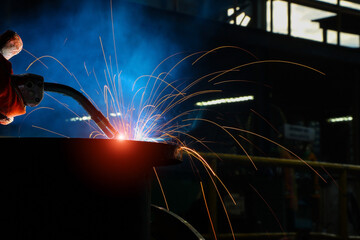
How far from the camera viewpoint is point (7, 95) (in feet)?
5.06

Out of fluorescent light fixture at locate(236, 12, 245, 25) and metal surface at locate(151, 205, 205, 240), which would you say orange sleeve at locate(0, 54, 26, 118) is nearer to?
metal surface at locate(151, 205, 205, 240)

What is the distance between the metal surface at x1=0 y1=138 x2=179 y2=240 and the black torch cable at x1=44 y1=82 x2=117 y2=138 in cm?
26

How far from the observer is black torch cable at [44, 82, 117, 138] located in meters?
1.64

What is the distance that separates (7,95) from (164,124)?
15.7 ft

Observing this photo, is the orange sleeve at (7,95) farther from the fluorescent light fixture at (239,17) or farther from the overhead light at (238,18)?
the fluorescent light fixture at (239,17)

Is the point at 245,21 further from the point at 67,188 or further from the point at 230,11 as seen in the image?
the point at 67,188

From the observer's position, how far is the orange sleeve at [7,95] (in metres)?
1.52

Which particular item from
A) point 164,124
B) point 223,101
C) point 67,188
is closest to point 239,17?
point 223,101

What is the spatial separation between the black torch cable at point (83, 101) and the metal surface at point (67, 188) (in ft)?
0.86

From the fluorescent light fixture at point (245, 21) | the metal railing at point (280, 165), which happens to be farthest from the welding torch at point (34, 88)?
the fluorescent light fixture at point (245, 21)

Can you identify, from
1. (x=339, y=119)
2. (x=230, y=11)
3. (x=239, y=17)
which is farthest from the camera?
(x=339, y=119)

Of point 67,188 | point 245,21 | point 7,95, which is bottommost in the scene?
point 67,188

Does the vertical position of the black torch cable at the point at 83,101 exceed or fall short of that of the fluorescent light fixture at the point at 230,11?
it falls short

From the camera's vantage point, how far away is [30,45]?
5219 millimetres
